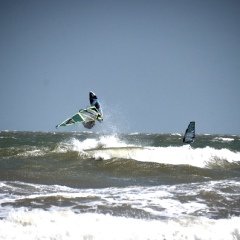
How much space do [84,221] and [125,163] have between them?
25.6 ft

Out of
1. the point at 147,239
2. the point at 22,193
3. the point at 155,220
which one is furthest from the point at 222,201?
the point at 22,193

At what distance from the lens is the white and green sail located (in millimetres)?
10617

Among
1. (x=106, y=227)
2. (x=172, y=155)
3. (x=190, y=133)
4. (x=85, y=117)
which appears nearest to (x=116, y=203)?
(x=106, y=227)

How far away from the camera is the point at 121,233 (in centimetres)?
375

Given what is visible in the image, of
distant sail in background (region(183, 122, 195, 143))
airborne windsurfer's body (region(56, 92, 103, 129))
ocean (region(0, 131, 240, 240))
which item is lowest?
ocean (region(0, 131, 240, 240))

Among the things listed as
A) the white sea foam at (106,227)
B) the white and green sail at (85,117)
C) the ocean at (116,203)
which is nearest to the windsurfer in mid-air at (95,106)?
the white and green sail at (85,117)

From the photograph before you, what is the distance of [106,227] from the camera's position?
3951mm

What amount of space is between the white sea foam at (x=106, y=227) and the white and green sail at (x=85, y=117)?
6324 mm

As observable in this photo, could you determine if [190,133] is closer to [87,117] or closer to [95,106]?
[95,106]

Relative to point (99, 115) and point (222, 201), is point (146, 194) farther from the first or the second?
point (99, 115)

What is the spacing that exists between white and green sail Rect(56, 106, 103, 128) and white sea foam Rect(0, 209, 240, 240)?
632cm

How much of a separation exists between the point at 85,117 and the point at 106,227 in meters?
7.29

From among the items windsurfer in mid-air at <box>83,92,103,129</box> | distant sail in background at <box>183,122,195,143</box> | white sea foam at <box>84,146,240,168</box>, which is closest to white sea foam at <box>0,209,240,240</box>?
windsurfer in mid-air at <box>83,92,103,129</box>

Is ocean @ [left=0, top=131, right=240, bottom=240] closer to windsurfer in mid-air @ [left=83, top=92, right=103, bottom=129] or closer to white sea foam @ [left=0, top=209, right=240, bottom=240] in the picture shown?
white sea foam @ [left=0, top=209, right=240, bottom=240]
